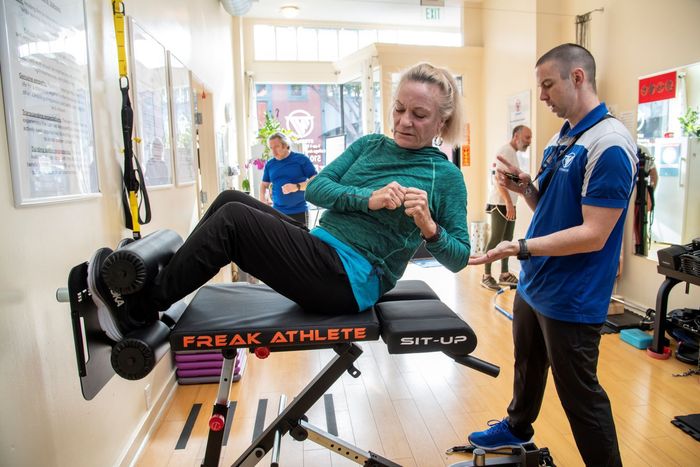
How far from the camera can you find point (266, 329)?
1.24 m

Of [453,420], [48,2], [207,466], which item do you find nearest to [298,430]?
[207,466]

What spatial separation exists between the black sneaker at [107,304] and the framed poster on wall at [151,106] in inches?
44.5

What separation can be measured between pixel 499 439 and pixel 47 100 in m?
2.02

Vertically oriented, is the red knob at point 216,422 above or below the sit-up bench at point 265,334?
below

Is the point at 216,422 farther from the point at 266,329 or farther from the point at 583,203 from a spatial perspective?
the point at 583,203

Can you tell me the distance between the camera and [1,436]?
111 cm

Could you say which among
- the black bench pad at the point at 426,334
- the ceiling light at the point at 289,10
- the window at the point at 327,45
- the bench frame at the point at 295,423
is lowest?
the bench frame at the point at 295,423

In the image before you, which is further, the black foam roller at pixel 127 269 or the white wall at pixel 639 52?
the white wall at pixel 639 52

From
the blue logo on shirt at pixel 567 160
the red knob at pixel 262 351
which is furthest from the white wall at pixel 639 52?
the red knob at pixel 262 351

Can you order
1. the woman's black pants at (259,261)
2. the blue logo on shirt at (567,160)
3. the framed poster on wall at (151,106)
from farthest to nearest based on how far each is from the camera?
the framed poster on wall at (151,106) → the blue logo on shirt at (567,160) → the woman's black pants at (259,261)

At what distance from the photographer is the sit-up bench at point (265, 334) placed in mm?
1148

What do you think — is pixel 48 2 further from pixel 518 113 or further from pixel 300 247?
pixel 518 113

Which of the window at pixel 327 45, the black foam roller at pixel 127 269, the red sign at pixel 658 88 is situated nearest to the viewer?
the black foam roller at pixel 127 269

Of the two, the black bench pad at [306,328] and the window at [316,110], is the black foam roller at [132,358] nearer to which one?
the black bench pad at [306,328]
